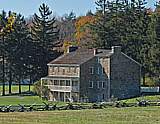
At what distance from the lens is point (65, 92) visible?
3895 inches

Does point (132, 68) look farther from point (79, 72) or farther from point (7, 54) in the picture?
point (7, 54)

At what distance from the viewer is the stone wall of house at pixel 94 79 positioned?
9756 centimetres

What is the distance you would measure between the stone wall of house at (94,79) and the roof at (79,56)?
2.89 ft

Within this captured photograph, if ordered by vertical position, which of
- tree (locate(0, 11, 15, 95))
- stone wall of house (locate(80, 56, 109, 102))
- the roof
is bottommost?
stone wall of house (locate(80, 56, 109, 102))

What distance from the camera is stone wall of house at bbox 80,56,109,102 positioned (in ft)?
320

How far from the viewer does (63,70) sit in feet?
334

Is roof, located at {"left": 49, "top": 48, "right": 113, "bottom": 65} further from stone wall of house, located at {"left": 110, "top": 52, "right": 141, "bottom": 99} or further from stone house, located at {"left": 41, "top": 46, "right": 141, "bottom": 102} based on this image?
stone wall of house, located at {"left": 110, "top": 52, "right": 141, "bottom": 99}

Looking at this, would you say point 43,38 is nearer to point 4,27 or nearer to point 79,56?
point 4,27

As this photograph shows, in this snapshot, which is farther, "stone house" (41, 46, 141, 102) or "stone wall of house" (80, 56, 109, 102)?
"stone wall of house" (80, 56, 109, 102)

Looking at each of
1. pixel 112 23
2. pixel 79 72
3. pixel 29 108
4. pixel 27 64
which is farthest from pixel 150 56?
pixel 29 108

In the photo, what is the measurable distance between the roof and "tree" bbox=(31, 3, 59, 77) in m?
7.06

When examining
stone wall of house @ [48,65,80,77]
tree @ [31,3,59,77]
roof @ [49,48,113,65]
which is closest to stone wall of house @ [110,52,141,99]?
roof @ [49,48,113,65]

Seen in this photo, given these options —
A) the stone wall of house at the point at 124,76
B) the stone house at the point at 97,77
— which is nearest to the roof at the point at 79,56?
the stone house at the point at 97,77

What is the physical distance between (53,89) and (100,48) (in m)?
13.8
